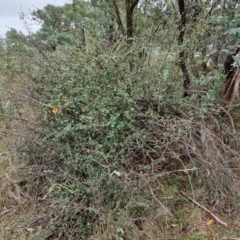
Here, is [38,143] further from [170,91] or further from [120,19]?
[120,19]

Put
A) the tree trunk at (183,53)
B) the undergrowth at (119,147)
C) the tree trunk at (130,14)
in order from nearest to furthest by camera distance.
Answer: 1. the undergrowth at (119,147)
2. the tree trunk at (183,53)
3. the tree trunk at (130,14)

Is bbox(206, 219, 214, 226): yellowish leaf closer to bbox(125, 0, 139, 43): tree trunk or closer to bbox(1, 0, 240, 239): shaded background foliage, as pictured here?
bbox(1, 0, 240, 239): shaded background foliage

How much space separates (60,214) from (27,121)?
95cm

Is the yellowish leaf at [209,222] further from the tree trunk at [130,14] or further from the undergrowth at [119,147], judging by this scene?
the tree trunk at [130,14]

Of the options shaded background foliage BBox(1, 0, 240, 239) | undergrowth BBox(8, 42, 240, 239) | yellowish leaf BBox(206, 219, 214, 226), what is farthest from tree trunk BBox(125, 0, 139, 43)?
yellowish leaf BBox(206, 219, 214, 226)

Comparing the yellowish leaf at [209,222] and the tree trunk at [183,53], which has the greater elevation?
the tree trunk at [183,53]

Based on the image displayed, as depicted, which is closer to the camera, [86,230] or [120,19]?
[86,230]

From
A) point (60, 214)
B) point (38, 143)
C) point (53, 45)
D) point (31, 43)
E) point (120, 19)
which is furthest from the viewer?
point (120, 19)

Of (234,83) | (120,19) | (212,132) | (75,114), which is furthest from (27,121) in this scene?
(234,83)

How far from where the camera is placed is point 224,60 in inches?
117

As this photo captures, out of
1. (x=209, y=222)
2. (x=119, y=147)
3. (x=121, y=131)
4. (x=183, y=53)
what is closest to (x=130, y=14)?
(x=183, y=53)

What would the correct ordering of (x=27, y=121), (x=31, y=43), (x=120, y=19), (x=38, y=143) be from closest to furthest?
(x=38, y=143), (x=27, y=121), (x=31, y=43), (x=120, y=19)

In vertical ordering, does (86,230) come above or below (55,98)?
below

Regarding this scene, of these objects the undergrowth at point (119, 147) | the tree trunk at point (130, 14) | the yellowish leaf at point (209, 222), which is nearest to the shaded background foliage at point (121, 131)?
the undergrowth at point (119, 147)
